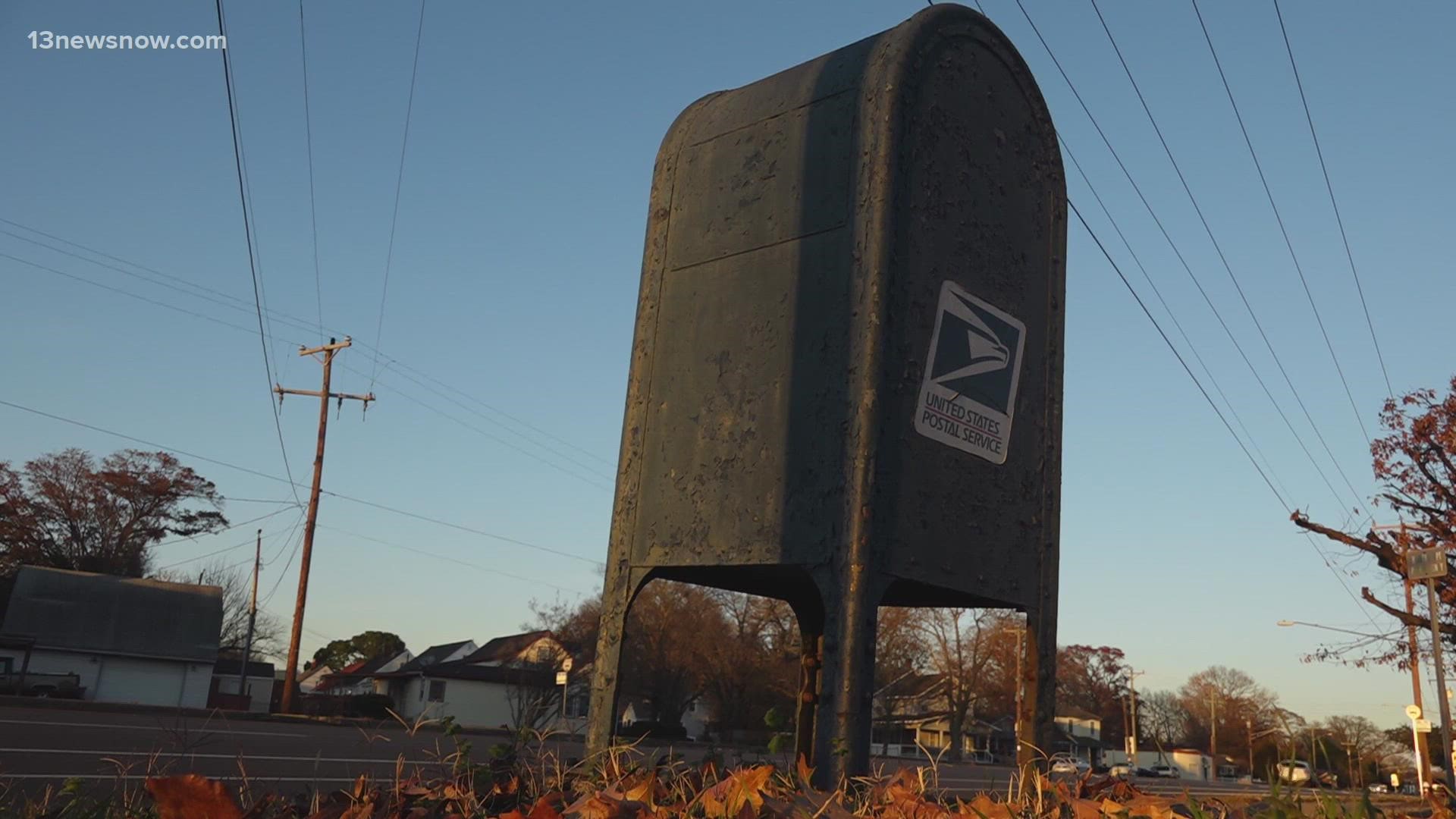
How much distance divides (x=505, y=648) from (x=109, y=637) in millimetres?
24628

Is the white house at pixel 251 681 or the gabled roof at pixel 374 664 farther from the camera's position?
the gabled roof at pixel 374 664

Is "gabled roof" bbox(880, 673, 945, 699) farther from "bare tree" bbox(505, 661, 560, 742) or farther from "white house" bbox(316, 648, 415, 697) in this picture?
"white house" bbox(316, 648, 415, 697)

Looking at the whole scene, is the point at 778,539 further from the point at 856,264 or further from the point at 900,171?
the point at 900,171

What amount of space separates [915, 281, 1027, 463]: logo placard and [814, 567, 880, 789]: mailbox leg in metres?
0.68

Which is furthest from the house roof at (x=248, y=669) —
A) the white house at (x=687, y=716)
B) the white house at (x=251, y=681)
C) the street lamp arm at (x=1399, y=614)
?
the street lamp arm at (x=1399, y=614)

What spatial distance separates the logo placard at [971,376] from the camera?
13.0ft

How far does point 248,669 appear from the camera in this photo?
206 feet

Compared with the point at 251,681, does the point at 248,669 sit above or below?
above

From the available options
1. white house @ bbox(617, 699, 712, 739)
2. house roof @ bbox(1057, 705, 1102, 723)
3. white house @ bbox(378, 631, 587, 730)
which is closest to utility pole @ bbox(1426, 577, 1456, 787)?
white house @ bbox(617, 699, 712, 739)

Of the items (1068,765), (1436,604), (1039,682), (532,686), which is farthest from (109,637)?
(1068,765)

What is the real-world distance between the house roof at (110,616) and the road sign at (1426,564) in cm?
4758

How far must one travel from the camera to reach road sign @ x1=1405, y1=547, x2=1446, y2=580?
60.3 feet

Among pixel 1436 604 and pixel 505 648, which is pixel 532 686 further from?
pixel 1436 604

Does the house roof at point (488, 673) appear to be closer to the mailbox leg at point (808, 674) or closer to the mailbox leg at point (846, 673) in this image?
the mailbox leg at point (808, 674)
